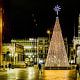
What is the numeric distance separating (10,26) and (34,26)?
85.0 feet

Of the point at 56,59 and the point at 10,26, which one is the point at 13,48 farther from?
the point at 56,59

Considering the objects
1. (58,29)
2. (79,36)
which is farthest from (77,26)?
(58,29)

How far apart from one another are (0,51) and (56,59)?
115ft

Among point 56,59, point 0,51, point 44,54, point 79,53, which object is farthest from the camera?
point 44,54

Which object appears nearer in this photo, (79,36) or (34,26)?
(34,26)

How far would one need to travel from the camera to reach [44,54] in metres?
156

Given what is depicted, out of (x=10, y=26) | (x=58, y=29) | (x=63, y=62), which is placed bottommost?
(x=63, y=62)

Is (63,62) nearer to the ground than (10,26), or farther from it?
nearer to the ground

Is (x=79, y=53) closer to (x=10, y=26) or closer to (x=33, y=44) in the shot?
(x=10, y=26)

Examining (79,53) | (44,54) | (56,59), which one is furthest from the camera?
(44,54)

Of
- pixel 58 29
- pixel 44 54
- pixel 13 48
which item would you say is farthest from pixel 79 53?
pixel 58 29

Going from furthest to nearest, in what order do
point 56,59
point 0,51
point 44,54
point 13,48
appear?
1. point 44,54
2. point 13,48
3. point 0,51
4. point 56,59

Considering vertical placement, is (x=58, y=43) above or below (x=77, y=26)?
below

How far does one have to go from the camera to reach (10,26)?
367ft
